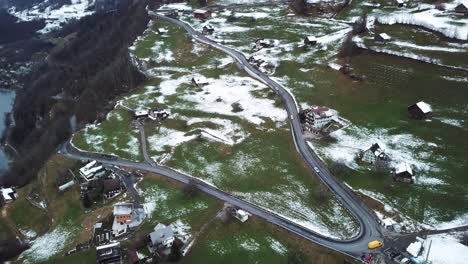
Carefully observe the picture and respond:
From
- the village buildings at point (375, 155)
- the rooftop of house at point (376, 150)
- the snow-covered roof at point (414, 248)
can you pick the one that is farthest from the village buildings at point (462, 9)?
the snow-covered roof at point (414, 248)

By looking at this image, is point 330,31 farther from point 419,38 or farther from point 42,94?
point 42,94

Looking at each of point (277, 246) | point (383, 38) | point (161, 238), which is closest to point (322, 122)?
A: point (277, 246)

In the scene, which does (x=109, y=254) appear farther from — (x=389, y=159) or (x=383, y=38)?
(x=383, y=38)

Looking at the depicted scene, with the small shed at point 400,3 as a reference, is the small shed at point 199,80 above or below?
below

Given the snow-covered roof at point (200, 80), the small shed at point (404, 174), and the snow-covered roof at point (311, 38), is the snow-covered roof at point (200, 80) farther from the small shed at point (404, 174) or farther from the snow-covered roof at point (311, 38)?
the small shed at point (404, 174)

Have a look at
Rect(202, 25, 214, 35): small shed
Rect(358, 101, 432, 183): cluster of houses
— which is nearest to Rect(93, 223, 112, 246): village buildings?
Rect(358, 101, 432, 183): cluster of houses

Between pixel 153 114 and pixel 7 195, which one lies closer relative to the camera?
pixel 7 195

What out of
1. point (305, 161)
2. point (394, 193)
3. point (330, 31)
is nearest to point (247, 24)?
point (330, 31)
